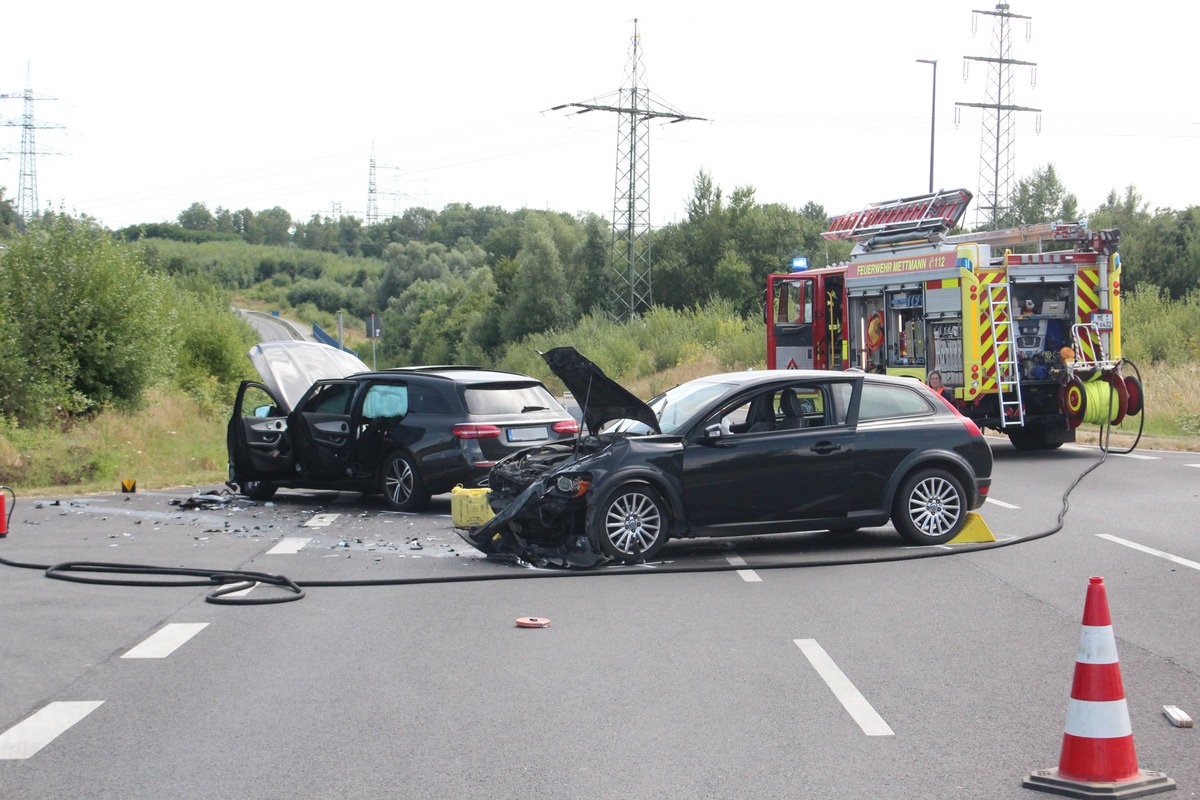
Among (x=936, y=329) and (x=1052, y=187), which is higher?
(x=1052, y=187)

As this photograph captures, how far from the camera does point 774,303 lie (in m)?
22.7

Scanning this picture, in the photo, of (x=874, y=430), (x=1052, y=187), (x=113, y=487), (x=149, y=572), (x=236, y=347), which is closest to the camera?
(x=149, y=572)

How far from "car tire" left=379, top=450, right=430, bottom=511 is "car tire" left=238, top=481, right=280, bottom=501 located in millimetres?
2041

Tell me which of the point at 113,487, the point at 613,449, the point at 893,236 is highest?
the point at 893,236

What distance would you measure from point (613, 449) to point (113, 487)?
9919 mm

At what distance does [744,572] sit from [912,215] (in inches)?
511

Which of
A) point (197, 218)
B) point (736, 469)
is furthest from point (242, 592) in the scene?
point (197, 218)

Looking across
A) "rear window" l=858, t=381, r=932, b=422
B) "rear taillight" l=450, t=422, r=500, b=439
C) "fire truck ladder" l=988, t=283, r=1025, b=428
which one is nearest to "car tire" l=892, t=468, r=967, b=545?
"rear window" l=858, t=381, r=932, b=422

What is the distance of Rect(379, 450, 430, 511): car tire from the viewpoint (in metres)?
13.3

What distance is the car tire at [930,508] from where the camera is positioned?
1050cm

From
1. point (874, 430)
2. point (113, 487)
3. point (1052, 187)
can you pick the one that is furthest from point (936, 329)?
point (1052, 187)

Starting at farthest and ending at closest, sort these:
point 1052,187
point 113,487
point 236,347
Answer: point 1052,187 < point 236,347 < point 113,487

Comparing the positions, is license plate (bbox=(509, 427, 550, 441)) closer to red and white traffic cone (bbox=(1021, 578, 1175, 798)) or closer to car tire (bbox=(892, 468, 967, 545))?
car tire (bbox=(892, 468, 967, 545))

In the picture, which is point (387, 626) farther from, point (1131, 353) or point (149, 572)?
point (1131, 353)
